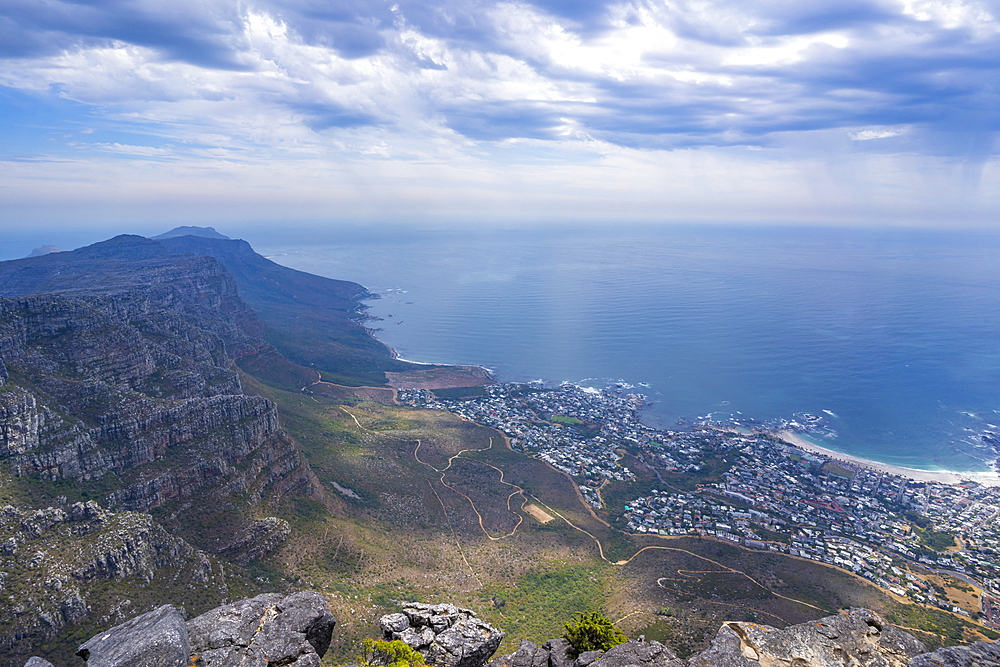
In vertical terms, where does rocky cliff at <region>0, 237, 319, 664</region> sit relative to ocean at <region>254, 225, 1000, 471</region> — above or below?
above

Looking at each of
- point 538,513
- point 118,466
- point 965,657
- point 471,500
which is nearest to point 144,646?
point 965,657

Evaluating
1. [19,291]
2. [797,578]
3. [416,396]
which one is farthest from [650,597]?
[19,291]

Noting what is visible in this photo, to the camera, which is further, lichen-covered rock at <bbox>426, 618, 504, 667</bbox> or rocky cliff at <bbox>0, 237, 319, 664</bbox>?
rocky cliff at <bbox>0, 237, 319, 664</bbox>

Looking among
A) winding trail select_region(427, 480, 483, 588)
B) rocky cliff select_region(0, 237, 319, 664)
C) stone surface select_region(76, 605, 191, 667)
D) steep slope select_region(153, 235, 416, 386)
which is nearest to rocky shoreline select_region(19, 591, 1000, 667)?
stone surface select_region(76, 605, 191, 667)

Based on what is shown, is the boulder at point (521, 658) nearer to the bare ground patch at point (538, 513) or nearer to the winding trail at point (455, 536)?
the winding trail at point (455, 536)

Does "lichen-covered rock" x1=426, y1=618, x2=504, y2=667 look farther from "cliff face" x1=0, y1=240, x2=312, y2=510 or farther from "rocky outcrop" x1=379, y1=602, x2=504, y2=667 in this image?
"cliff face" x1=0, y1=240, x2=312, y2=510

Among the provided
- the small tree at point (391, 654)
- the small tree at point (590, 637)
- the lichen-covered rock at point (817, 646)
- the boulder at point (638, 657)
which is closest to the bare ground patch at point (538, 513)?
the small tree at point (590, 637)

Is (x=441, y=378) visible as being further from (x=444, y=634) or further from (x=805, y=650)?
(x=805, y=650)

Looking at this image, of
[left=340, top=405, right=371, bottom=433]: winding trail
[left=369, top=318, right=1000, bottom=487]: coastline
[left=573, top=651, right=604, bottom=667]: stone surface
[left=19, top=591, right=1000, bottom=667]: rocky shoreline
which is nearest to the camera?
[left=19, top=591, right=1000, bottom=667]: rocky shoreline
